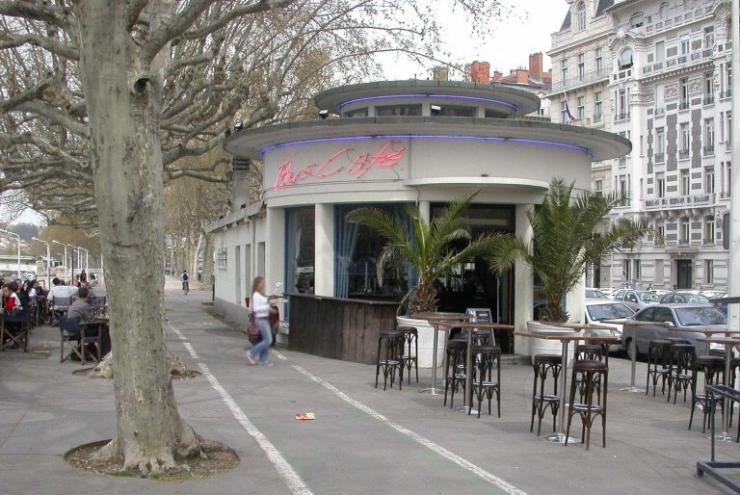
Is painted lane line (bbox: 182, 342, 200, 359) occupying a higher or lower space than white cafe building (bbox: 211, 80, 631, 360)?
lower

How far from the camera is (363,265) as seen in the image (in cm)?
1783

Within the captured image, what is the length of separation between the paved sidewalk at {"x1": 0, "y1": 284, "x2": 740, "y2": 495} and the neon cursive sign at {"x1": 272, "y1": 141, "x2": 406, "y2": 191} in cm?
446

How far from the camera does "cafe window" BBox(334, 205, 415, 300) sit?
17.3 meters

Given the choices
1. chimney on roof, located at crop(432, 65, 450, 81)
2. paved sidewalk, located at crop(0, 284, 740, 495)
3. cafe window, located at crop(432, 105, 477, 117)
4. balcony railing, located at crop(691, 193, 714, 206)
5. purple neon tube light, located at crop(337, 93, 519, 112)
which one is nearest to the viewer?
paved sidewalk, located at crop(0, 284, 740, 495)

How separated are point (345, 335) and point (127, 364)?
357 inches

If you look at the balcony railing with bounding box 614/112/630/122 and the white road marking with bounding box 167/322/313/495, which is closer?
the white road marking with bounding box 167/322/313/495

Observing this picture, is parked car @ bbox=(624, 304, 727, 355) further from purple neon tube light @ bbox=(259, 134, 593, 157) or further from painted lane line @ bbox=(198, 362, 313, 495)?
painted lane line @ bbox=(198, 362, 313, 495)

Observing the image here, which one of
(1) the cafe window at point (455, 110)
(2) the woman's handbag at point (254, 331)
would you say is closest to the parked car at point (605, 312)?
(1) the cafe window at point (455, 110)

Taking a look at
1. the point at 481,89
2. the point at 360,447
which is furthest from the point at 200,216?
the point at 360,447

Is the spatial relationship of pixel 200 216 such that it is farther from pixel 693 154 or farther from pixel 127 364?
pixel 127 364

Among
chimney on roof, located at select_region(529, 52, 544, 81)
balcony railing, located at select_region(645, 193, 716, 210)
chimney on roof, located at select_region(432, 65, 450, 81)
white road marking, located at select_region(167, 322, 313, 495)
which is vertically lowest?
white road marking, located at select_region(167, 322, 313, 495)

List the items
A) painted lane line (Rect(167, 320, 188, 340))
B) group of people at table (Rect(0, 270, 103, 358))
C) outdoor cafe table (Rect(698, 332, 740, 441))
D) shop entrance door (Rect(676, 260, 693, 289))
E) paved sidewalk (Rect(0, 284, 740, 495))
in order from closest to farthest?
paved sidewalk (Rect(0, 284, 740, 495)), outdoor cafe table (Rect(698, 332, 740, 441)), group of people at table (Rect(0, 270, 103, 358)), painted lane line (Rect(167, 320, 188, 340)), shop entrance door (Rect(676, 260, 693, 289))

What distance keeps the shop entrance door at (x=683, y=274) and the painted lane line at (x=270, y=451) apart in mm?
52211

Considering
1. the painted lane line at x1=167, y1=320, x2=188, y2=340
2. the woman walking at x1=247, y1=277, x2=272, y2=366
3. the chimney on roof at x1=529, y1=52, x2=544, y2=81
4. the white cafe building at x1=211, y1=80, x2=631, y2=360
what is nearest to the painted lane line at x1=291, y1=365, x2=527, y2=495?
the woman walking at x1=247, y1=277, x2=272, y2=366
